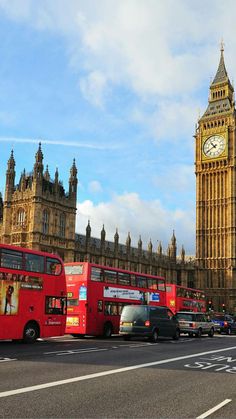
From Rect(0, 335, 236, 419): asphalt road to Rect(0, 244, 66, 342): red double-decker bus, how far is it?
4.57 m

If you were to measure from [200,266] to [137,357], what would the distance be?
274 ft

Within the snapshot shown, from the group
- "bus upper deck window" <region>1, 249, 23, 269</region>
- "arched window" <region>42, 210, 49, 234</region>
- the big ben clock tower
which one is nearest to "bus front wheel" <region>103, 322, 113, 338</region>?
"bus upper deck window" <region>1, 249, 23, 269</region>

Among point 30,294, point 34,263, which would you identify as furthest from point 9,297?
point 34,263

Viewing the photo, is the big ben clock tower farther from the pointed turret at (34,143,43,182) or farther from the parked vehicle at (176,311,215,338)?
the parked vehicle at (176,311,215,338)

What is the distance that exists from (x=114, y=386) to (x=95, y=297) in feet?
57.1

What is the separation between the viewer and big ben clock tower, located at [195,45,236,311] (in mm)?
95125

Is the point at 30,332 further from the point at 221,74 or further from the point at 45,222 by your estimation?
the point at 221,74

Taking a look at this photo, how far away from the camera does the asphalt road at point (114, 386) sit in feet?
26.0

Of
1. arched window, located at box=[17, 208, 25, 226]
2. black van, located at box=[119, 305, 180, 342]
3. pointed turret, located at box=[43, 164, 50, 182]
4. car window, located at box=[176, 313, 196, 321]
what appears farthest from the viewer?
pointed turret, located at box=[43, 164, 50, 182]

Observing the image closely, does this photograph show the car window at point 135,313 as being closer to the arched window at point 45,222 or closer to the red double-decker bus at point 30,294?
the red double-decker bus at point 30,294

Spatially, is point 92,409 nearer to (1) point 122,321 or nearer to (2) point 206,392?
(2) point 206,392

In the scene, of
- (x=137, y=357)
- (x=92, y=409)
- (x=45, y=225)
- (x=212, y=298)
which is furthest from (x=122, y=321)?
(x=212, y=298)

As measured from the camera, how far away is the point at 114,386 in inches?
402

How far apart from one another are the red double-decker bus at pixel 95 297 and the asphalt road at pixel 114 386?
419 inches
